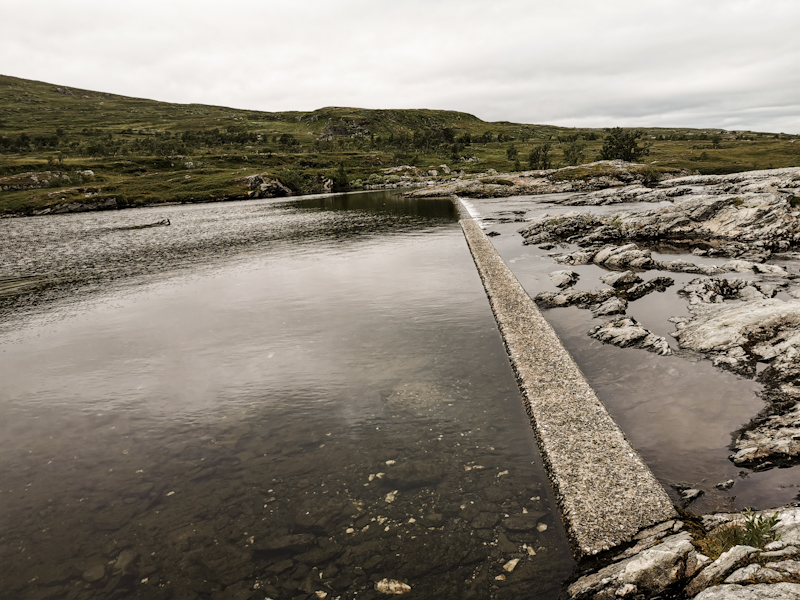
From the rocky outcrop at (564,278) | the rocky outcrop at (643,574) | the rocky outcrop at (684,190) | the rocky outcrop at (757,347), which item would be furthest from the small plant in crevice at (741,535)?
the rocky outcrop at (684,190)

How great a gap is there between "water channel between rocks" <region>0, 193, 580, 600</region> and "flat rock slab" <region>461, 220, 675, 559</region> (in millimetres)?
674

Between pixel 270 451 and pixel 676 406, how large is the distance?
1722 cm

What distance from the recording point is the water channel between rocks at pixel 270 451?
11.0m

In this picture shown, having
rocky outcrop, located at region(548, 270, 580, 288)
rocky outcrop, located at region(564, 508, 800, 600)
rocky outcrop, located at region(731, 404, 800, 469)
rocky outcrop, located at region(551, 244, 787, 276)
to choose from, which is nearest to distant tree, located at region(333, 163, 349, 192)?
rocky outcrop, located at region(551, 244, 787, 276)

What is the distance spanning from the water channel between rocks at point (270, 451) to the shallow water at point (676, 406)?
14.8 ft

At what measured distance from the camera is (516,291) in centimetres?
3180

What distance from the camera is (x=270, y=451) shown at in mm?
15750

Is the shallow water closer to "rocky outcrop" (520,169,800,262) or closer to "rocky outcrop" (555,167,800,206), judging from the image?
"rocky outcrop" (520,169,800,262)

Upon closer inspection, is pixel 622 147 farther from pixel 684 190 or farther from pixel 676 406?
pixel 676 406

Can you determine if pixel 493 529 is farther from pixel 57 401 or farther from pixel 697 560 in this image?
pixel 57 401

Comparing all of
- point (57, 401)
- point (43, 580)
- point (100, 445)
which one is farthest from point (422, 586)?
point (57, 401)

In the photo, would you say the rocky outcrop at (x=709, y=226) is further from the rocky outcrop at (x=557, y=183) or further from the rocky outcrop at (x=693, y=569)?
the rocky outcrop at (x=557, y=183)

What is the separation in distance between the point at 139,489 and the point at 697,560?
55.7 ft

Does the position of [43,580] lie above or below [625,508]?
below
